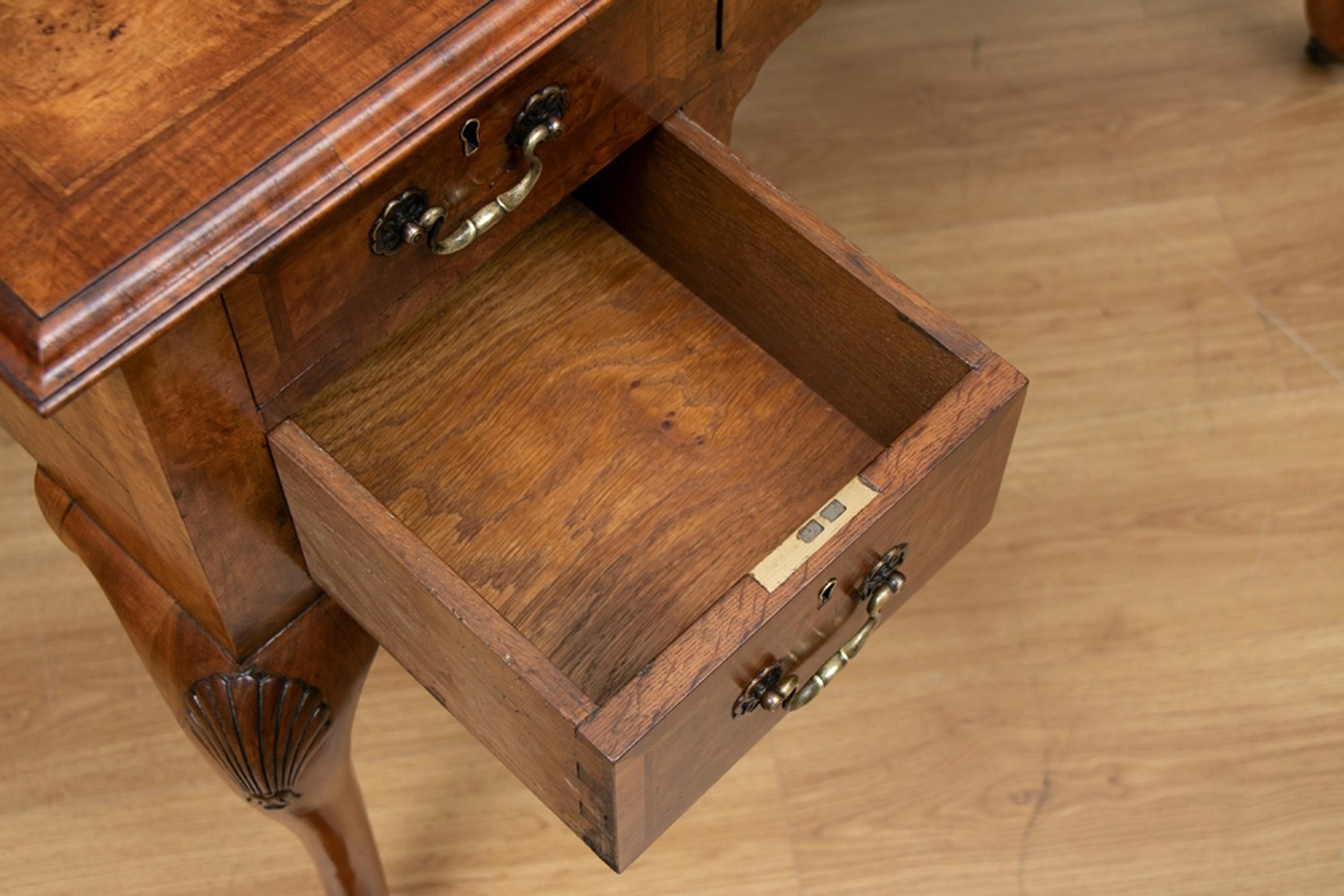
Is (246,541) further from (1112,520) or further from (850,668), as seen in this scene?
(1112,520)

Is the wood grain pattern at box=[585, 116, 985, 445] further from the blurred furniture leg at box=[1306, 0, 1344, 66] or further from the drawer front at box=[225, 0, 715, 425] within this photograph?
the blurred furniture leg at box=[1306, 0, 1344, 66]

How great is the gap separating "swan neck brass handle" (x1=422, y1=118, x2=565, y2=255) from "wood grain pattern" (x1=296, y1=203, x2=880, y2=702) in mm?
120

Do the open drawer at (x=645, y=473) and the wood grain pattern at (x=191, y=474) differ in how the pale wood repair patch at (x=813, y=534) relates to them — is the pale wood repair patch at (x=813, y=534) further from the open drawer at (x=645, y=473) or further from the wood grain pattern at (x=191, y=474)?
the wood grain pattern at (x=191, y=474)

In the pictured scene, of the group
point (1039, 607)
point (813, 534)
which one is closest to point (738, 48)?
point (813, 534)

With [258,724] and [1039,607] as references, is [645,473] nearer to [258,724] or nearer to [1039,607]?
[258,724]

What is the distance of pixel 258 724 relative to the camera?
812 mm

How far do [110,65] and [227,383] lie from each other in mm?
124

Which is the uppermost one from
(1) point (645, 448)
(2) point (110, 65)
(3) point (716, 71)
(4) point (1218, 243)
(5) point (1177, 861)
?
(2) point (110, 65)

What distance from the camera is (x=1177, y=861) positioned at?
1.11 m

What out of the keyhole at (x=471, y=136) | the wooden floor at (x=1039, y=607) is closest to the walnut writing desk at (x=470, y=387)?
the keyhole at (x=471, y=136)

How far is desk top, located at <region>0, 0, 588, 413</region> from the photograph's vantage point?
22.2 inches

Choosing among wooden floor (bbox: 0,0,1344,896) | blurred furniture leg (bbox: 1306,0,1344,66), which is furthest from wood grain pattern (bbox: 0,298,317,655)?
blurred furniture leg (bbox: 1306,0,1344,66)

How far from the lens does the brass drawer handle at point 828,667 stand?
28.1 inches

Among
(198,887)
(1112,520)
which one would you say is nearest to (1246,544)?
(1112,520)
